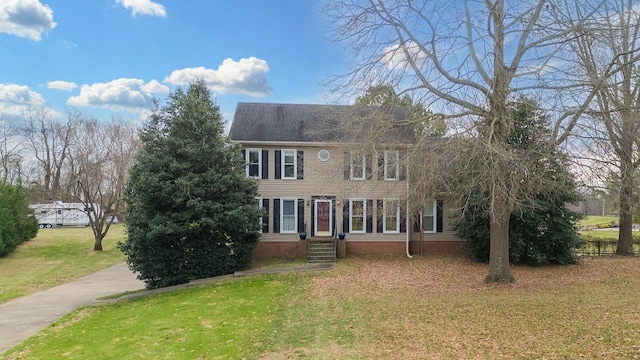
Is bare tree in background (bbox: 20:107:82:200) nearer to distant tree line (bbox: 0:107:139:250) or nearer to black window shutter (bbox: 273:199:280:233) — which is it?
distant tree line (bbox: 0:107:139:250)

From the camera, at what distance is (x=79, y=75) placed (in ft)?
69.6

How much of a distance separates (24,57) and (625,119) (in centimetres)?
2477

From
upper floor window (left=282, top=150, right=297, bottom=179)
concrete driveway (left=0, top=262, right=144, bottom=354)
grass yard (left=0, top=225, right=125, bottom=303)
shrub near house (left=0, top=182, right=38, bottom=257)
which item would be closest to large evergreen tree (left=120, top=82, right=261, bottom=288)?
concrete driveway (left=0, top=262, right=144, bottom=354)

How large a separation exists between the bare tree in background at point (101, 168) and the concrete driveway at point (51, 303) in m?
7.20

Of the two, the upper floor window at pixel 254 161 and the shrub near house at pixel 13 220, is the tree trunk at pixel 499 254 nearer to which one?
the upper floor window at pixel 254 161

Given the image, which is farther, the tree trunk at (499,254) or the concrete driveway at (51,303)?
the tree trunk at (499,254)

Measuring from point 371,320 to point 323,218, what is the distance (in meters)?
10.8

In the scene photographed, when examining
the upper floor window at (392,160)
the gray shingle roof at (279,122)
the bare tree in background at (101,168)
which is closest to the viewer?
the upper floor window at (392,160)

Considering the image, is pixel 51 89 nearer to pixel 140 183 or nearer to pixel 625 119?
pixel 140 183

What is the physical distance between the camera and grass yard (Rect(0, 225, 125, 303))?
17828 mm

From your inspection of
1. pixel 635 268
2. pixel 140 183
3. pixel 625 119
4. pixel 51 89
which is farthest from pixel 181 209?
pixel 51 89

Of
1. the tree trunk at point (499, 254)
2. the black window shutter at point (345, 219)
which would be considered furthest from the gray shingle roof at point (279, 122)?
the tree trunk at point (499, 254)

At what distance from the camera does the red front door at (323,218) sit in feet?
63.0

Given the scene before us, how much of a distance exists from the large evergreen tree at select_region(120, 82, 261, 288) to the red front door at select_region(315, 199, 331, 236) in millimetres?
3861
